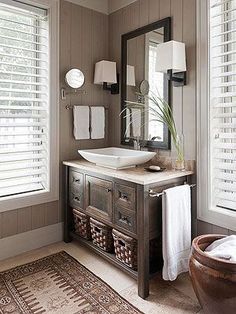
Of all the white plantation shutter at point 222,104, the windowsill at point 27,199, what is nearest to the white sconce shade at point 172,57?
the white plantation shutter at point 222,104

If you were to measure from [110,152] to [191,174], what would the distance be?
93 centimetres

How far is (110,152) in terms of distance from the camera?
9.32 ft

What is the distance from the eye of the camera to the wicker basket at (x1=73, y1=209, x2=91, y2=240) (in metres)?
2.53

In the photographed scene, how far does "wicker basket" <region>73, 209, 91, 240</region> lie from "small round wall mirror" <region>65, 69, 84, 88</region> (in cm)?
126

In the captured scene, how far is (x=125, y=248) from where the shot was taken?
81.4 inches

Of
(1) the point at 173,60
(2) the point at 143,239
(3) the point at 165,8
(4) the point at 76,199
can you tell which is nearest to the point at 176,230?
(2) the point at 143,239

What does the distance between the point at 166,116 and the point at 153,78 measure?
47 cm

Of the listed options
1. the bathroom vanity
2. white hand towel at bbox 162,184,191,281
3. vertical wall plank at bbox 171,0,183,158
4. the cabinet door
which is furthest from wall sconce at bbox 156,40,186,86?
the cabinet door

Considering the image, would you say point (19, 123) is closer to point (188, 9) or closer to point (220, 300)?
point (188, 9)

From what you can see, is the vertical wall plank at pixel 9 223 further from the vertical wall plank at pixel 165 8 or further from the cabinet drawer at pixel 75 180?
the vertical wall plank at pixel 165 8

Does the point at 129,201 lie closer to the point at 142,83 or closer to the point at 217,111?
the point at 217,111

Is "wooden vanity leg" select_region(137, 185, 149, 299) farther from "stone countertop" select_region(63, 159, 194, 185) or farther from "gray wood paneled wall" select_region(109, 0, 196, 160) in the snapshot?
"gray wood paneled wall" select_region(109, 0, 196, 160)

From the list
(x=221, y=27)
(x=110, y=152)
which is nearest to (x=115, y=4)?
(x=221, y=27)

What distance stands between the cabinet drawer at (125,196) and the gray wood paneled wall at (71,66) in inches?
36.8
